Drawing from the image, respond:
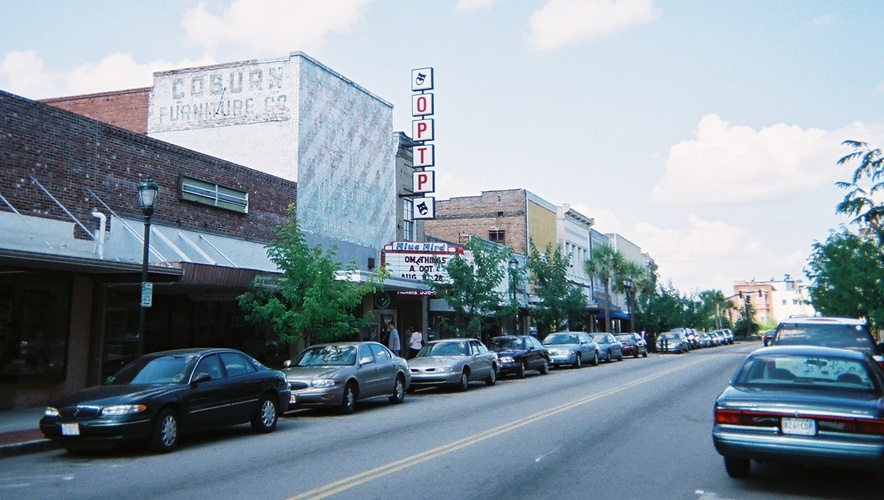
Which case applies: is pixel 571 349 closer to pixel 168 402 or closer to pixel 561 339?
pixel 561 339

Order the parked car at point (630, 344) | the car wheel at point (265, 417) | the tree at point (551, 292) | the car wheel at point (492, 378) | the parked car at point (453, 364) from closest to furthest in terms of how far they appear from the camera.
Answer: the car wheel at point (265, 417), the parked car at point (453, 364), the car wheel at point (492, 378), the tree at point (551, 292), the parked car at point (630, 344)

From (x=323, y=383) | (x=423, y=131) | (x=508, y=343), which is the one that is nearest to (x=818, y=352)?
(x=323, y=383)

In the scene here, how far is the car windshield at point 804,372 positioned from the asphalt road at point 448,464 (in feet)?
3.48

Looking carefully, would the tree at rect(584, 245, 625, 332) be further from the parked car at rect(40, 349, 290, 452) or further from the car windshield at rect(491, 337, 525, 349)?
the parked car at rect(40, 349, 290, 452)

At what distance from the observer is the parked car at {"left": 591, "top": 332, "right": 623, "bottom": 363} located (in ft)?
128

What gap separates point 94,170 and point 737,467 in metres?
15.3

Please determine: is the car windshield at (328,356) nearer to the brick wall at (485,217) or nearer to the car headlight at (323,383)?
the car headlight at (323,383)

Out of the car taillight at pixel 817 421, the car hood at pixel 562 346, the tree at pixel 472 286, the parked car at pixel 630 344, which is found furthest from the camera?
the parked car at pixel 630 344

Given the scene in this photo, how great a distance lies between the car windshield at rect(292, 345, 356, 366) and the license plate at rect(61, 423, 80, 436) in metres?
6.67

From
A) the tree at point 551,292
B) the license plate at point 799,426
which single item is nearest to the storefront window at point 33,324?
the license plate at point 799,426

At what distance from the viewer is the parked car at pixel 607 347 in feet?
128

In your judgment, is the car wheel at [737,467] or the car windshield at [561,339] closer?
the car wheel at [737,467]

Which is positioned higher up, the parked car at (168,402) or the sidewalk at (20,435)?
the parked car at (168,402)

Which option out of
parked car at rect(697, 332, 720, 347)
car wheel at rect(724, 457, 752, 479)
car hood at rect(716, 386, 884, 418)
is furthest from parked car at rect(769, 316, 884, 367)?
parked car at rect(697, 332, 720, 347)
